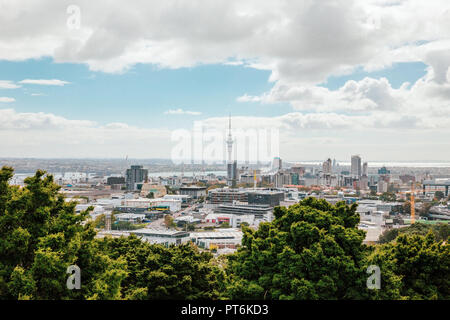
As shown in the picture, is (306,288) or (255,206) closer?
(306,288)

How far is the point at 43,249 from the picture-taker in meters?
4.84

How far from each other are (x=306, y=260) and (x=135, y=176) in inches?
2197

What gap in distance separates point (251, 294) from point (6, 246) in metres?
3.27

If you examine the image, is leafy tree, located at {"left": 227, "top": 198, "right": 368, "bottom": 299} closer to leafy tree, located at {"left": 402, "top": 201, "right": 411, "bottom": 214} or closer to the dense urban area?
the dense urban area

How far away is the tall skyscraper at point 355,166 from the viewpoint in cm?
5638

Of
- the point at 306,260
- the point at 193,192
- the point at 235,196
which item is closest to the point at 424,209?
the point at 235,196

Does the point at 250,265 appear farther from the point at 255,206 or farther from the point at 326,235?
the point at 255,206

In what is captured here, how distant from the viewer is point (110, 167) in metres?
52.3

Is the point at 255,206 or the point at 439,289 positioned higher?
the point at 439,289

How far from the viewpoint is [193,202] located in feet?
165

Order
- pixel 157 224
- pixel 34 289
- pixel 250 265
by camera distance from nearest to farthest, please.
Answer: pixel 34 289 < pixel 250 265 < pixel 157 224

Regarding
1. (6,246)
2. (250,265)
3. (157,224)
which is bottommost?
(157,224)
